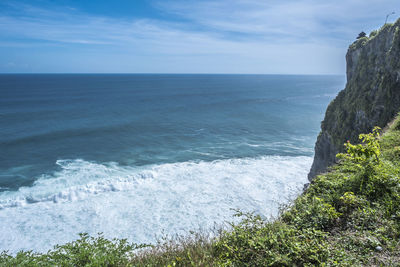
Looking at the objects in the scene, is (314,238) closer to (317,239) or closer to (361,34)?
(317,239)

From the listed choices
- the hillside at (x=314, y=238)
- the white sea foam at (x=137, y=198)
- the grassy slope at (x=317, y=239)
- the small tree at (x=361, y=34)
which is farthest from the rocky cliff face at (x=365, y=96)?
the grassy slope at (x=317, y=239)

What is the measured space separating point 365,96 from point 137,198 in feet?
79.8

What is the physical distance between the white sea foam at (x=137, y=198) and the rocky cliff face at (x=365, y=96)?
622 centimetres

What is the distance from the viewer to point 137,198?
24.2 m

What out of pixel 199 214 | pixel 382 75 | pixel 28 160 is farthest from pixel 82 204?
pixel 382 75

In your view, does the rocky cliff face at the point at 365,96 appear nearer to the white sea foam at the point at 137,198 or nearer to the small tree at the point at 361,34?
the small tree at the point at 361,34

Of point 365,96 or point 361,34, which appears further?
point 361,34

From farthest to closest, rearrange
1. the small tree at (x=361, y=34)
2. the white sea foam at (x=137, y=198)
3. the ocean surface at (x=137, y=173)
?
the small tree at (x=361, y=34)
the ocean surface at (x=137, y=173)
the white sea foam at (x=137, y=198)

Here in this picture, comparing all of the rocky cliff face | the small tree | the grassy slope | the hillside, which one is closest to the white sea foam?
the rocky cliff face

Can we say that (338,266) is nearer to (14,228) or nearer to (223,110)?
(14,228)

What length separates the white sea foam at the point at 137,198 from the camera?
1947 cm

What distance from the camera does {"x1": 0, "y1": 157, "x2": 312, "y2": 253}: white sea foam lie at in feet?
63.9

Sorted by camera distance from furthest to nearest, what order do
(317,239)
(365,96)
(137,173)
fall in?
(137,173) < (365,96) < (317,239)

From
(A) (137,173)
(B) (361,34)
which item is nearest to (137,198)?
(A) (137,173)
